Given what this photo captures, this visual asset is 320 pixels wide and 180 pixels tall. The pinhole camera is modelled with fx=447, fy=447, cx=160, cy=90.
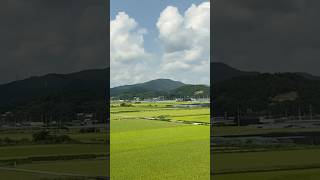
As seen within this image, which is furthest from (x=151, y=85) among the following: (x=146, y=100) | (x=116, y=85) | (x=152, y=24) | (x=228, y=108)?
(x=228, y=108)

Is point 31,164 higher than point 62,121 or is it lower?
lower

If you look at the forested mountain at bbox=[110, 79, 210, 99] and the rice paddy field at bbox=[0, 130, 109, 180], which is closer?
the rice paddy field at bbox=[0, 130, 109, 180]

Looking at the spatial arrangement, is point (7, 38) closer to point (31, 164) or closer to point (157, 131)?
point (31, 164)

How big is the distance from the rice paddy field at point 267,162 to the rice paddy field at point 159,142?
1943 millimetres

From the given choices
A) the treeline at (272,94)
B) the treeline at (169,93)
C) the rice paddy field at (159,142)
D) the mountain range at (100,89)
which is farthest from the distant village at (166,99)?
the mountain range at (100,89)

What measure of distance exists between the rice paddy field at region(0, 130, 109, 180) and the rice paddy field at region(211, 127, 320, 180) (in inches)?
84.2

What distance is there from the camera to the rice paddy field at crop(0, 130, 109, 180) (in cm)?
687

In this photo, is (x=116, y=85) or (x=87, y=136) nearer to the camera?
(x=87, y=136)

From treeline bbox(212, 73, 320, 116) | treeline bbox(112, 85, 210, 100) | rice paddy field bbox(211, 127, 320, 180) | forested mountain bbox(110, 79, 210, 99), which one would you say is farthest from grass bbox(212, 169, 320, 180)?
forested mountain bbox(110, 79, 210, 99)

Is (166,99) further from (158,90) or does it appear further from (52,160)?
(52,160)

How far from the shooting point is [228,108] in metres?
8.90

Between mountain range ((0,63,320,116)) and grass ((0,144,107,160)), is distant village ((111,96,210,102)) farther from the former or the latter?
grass ((0,144,107,160))

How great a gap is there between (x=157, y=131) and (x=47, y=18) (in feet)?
47.0

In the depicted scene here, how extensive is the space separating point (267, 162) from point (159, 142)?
34.0 ft
